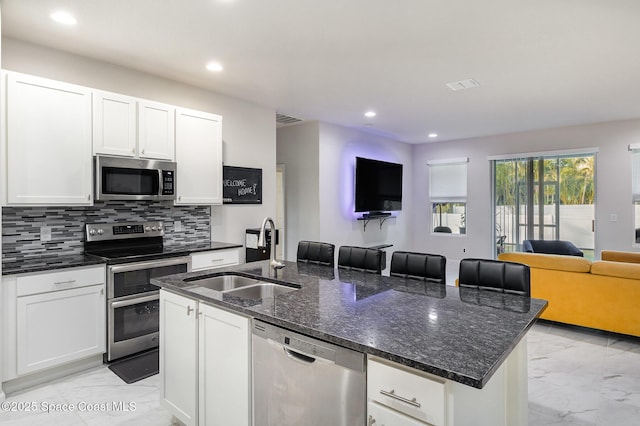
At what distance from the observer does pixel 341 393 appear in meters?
1.37

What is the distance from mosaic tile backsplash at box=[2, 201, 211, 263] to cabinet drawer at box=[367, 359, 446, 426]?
3.14 metres

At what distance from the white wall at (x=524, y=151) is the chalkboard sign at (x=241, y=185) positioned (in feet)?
14.7

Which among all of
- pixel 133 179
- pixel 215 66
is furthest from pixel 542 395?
pixel 215 66

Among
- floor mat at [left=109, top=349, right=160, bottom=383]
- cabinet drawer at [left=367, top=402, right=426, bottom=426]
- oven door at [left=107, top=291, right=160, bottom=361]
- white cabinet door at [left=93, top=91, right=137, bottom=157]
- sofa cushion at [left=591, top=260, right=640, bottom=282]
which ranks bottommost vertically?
floor mat at [left=109, top=349, right=160, bottom=383]

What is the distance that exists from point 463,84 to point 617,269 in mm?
2399

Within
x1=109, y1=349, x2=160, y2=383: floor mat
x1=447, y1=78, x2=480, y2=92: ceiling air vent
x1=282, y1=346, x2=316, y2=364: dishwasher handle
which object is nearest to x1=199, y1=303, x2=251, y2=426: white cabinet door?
x1=282, y1=346, x2=316, y2=364: dishwasher handle

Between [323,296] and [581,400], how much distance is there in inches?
85.2

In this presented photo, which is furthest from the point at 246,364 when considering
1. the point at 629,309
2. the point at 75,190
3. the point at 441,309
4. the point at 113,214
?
the point at 629,309

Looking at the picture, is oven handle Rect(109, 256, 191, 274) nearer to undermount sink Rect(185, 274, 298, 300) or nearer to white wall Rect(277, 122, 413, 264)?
undermount sink Rect(185, 274, 298, 300)

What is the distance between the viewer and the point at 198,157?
3.92 m

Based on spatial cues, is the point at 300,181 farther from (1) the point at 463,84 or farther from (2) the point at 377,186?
(1) the point at 463,84

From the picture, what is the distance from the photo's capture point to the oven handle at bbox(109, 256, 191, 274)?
304 centimetres

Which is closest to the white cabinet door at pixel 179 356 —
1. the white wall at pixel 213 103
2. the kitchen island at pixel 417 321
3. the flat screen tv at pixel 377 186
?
the kitchen island at pixel 417 321

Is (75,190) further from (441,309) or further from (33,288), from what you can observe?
(441,309)
